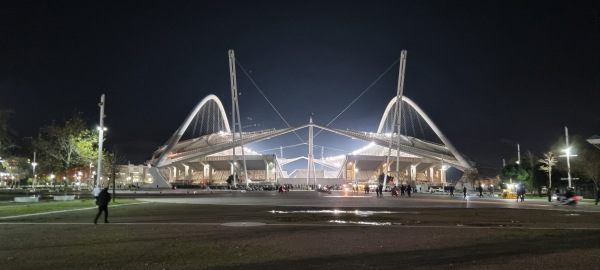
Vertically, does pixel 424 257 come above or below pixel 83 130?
below

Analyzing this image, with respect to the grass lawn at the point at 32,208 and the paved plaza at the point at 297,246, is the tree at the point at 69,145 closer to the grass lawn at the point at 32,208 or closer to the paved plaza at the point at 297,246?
the grass lawn at the point at 32,208

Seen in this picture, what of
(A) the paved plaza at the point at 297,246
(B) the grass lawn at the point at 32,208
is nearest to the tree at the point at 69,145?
A: (B) the grass lawn at the point at 32,208

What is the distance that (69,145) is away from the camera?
125 ft

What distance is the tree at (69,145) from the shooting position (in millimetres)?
37688

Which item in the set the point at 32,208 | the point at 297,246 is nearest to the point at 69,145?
the point at 32,208

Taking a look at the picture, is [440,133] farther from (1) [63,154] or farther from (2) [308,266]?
(2) [308,266]

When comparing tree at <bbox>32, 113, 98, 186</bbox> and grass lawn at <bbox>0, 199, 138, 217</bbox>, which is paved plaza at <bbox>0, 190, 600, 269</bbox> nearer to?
grass lawn at <bbox>0, 199, 138, 217</bbox>

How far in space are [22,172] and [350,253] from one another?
4425 inches

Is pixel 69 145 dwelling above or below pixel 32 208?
above

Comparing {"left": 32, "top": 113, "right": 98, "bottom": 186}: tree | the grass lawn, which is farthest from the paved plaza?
{"left": 32, "top": 113, "right": 98, "bottom": 186}: tree

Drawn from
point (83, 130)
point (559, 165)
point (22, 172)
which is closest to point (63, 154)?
point (83, 130)

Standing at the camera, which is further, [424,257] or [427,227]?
[427,227]

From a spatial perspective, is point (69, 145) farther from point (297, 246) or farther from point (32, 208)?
point (297, 246)

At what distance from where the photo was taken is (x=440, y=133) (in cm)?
10581
